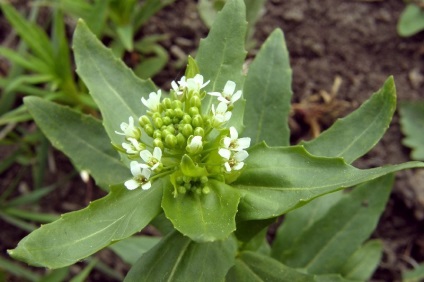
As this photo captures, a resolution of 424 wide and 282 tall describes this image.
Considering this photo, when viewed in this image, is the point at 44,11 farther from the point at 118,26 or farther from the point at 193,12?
the point at 193,12

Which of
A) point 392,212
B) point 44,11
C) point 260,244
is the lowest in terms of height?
point 392,212

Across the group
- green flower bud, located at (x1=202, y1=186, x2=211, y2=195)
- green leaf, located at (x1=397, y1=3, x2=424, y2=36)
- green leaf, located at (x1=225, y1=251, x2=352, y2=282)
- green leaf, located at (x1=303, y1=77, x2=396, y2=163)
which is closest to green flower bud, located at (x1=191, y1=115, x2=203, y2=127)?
green flower bud, located at (x1=202, y1=186, x2=211, y2=195)

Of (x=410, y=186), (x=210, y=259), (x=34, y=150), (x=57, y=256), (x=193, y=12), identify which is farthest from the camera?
(x=193, y=12)

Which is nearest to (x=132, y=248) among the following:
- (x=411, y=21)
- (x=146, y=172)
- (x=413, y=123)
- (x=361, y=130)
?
(x=146, y=172)

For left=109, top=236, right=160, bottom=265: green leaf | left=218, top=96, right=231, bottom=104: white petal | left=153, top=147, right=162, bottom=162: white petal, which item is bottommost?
left=109, top=236, right=160, bottom=265: green leaf

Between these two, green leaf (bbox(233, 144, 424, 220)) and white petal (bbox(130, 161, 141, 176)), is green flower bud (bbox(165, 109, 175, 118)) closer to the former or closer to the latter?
white petal (bbox(130, 161, 141, 176))

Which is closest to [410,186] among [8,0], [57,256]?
[57,256]
